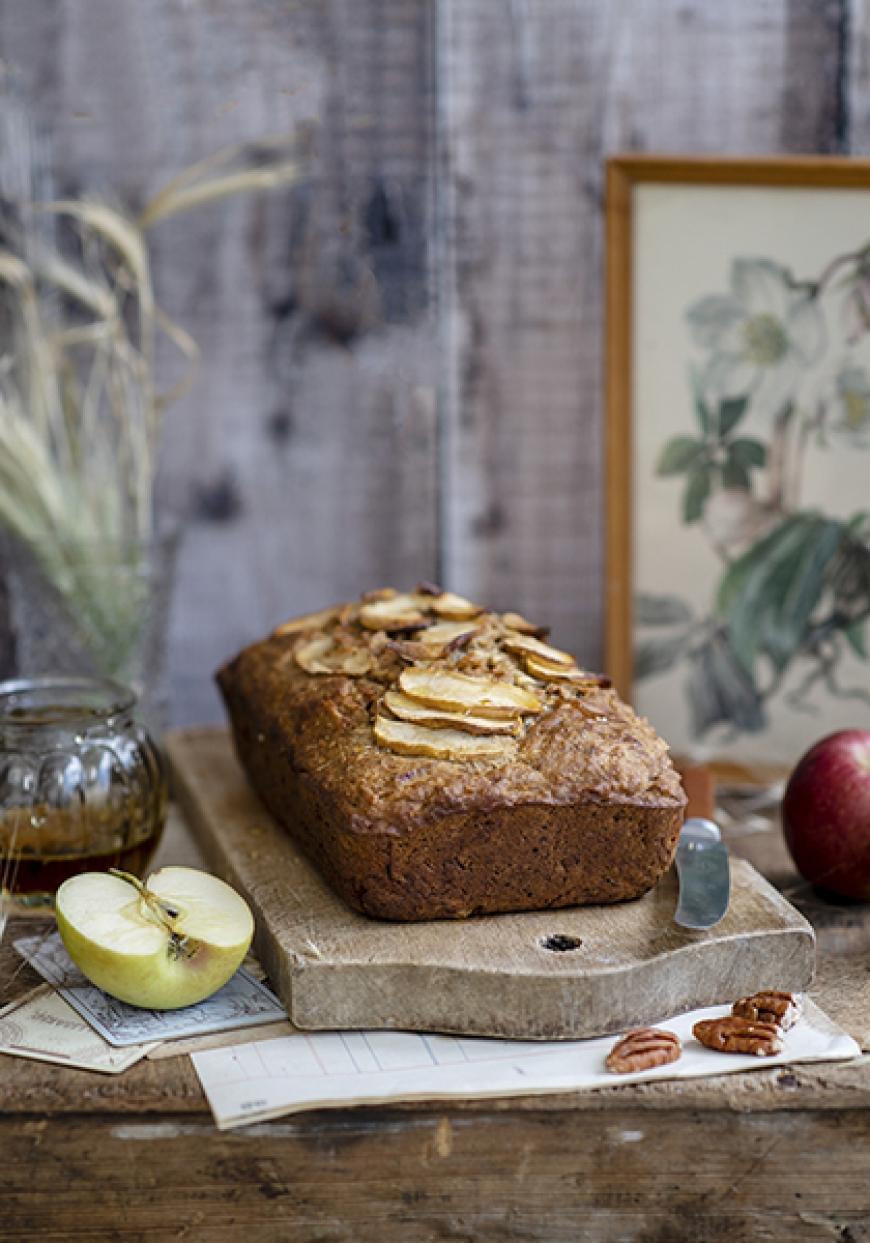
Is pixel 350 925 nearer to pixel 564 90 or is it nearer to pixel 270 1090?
pixel 270 1090

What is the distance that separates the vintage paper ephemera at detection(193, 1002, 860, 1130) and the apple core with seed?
0.19 feet

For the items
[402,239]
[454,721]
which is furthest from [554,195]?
[454,721]

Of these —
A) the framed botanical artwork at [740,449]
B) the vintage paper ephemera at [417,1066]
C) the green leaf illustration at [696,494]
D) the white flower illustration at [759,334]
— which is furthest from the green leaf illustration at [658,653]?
the vintage paper ephemera at [417,1066]

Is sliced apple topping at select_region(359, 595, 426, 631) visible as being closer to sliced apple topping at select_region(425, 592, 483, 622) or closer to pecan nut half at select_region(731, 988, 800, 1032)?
sliced apple topping at select_region(425, 592, 483, 622)

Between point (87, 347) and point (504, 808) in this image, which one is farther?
point (87, 347)

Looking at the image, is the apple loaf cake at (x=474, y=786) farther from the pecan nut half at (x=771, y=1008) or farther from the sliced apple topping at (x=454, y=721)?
the pecan nut half at (x=771, y=1008)

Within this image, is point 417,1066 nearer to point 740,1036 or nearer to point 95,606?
point 740,1036

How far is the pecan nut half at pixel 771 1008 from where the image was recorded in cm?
97

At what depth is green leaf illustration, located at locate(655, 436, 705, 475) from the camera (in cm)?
150

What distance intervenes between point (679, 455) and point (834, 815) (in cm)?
45

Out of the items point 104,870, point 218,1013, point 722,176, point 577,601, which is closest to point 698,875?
point 218,1013

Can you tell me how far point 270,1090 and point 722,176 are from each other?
98 cm

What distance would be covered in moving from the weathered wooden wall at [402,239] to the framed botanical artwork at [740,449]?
138 mm

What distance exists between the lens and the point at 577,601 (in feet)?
5.47
